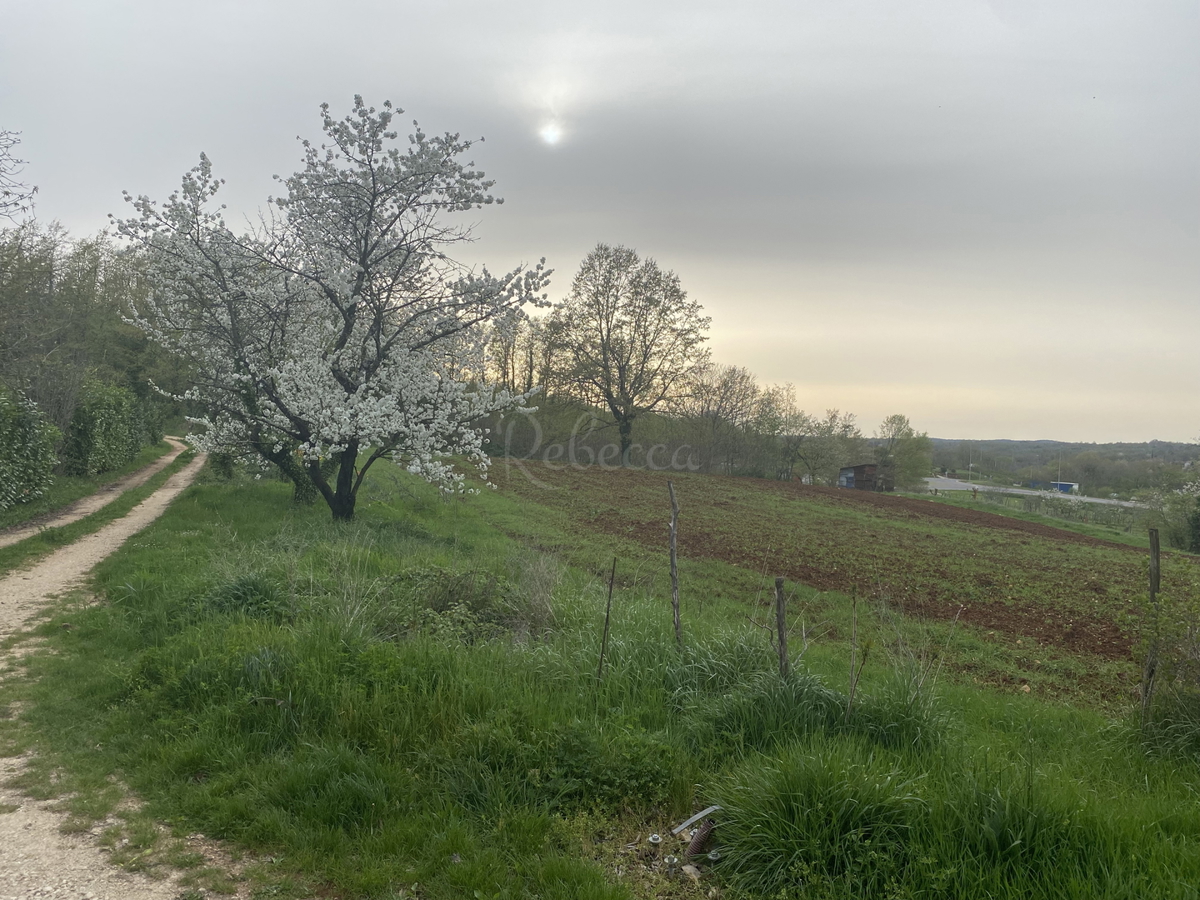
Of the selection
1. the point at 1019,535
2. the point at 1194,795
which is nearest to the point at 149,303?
the point at 1194,795

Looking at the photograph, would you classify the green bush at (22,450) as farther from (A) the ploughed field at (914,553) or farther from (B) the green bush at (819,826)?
(B) the green bush at (819,826)

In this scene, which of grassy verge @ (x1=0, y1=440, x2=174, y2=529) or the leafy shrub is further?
grassy verge @ (x1=0, y1=440, x2=174, y2=529)

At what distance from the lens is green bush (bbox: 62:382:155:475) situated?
20.1 metres

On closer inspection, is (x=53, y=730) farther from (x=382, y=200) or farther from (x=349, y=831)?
(x=382, y=200)

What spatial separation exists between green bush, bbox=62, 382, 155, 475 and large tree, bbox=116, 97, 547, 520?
8.72 m

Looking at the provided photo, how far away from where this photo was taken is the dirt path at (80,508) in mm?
12562

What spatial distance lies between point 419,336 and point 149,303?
16.6ft

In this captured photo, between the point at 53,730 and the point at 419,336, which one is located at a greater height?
the point at 419,336

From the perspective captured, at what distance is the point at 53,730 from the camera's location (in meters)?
5.11

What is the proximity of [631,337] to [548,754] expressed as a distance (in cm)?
3887

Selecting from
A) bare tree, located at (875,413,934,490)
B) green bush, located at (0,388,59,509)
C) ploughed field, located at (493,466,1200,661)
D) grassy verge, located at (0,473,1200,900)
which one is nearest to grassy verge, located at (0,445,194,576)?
green bush, located at (0,388,59,509)

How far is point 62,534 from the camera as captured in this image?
1228 cm

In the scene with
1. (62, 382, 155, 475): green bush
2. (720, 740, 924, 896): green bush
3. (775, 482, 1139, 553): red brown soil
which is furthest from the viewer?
(775, 482, 1139, 553): red brown soil

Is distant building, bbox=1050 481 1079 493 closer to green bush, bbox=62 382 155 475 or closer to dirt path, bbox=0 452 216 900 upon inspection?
green bush, bbox=62 382 155 475
